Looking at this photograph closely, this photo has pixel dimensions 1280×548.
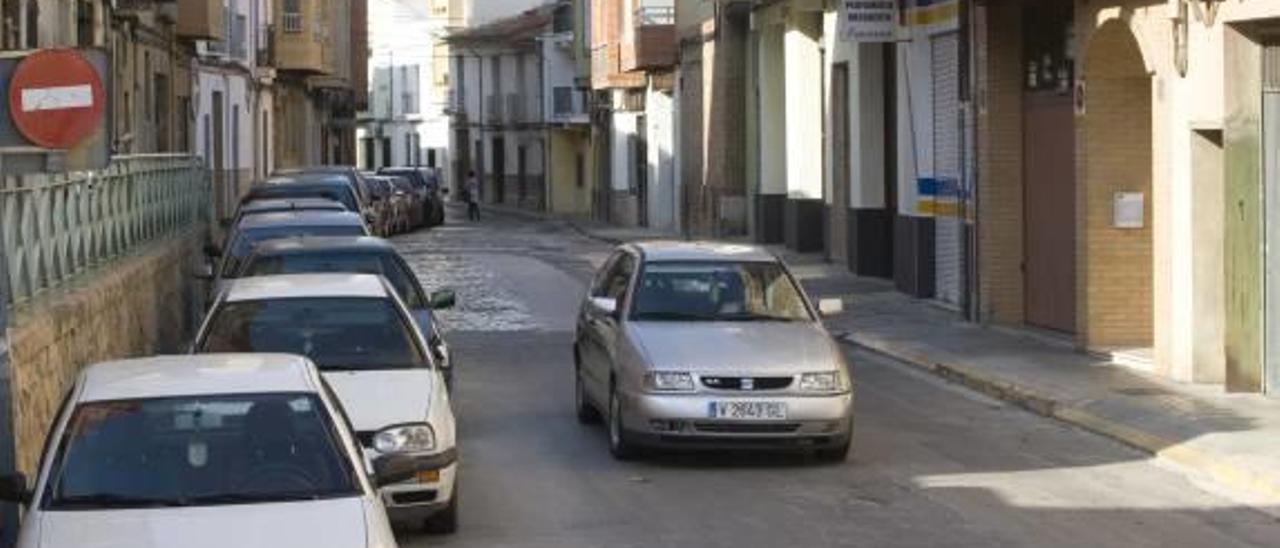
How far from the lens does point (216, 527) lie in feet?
25.0

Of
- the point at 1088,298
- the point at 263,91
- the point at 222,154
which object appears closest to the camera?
the point at 1088,298

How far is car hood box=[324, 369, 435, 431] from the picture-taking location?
1102 centimetres

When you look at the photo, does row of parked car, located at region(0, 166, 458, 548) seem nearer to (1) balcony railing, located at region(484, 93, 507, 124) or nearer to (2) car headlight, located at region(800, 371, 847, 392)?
(2) car headlight, located at region(800, 371, 847, 392)

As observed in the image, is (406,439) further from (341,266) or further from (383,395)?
(341,266)

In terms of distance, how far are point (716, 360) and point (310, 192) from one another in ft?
52.0

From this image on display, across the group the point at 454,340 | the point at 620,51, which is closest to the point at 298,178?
the point at 454,340

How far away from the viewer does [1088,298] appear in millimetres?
20609

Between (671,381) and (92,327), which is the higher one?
(92,327)

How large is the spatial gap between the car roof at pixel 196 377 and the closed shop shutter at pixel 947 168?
16989 millimetres

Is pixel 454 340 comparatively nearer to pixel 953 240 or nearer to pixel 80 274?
pixel 953 240

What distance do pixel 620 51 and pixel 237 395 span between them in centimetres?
4914

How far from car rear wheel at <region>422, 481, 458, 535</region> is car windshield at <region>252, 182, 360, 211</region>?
15508 millimetres

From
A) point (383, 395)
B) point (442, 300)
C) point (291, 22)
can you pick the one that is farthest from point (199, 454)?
point (291, 22)

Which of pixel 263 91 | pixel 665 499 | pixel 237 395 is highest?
pixel 263 91
